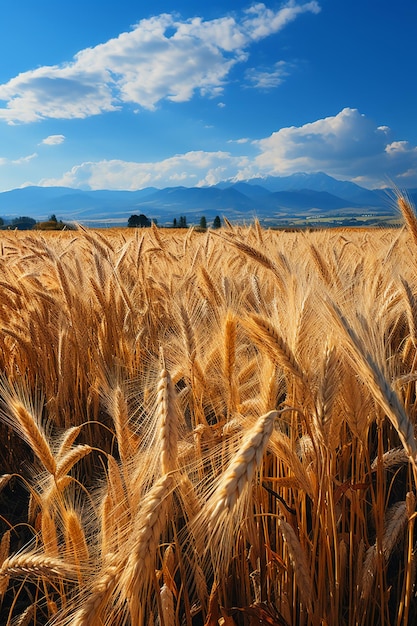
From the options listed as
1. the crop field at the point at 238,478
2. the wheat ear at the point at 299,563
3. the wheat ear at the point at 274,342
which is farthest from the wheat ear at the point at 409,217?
the wheat ear at the point at 299,563

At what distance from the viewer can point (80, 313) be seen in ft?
8.75

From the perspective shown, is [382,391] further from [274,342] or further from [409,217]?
[409,217]

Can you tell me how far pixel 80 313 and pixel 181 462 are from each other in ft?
4.98

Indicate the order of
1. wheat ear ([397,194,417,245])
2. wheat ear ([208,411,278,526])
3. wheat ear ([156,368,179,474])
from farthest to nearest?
wheat ear ([397,194,417,245]), wheat ear ([156,368,179,474]), wheat ear ([208,411,278,526])

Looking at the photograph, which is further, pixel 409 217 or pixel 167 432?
pixel 409 217

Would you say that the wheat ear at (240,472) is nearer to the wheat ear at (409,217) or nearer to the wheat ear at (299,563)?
Result: the wheat ear at (299,563)

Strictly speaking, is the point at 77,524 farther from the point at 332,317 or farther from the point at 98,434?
the point at 98,434

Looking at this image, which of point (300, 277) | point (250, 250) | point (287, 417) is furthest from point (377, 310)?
point (250, 250)

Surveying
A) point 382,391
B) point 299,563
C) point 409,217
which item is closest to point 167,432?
point 382,391

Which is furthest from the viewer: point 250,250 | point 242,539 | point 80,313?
point 80,313

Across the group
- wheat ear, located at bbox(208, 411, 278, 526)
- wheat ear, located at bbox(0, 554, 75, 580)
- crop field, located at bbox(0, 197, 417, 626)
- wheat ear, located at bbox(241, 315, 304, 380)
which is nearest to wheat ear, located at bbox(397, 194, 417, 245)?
crop field, located at bbox(0, 197, 417, 626)

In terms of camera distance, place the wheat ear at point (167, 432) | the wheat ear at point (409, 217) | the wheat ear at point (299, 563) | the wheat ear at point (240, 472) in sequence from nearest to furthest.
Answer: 1. the wheat ear at point (240, 472)
2. the wheat ear at point (167, 432)
3. the wheat ear at point (299, 563)
4. the wheat ear at point (409, 217)

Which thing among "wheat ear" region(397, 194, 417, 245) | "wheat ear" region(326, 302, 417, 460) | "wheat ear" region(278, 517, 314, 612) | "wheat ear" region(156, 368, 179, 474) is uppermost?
"wheat ear" region(397, 194, 417, 245)

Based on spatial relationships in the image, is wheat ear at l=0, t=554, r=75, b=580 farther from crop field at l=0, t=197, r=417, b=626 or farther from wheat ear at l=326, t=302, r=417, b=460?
wheat ear at l=326, t=302, r=417, b=460
